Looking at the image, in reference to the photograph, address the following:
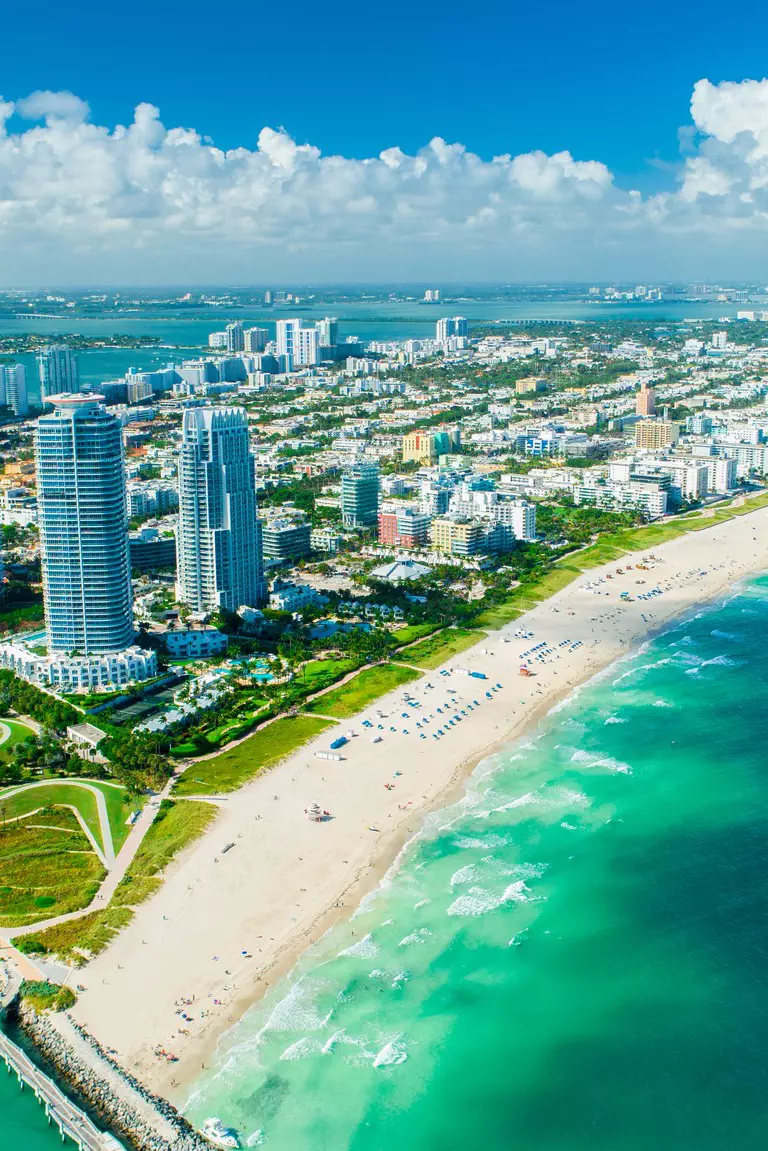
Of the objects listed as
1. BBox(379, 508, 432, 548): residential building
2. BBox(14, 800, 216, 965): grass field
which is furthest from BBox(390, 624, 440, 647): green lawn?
BBox(14, 800, 216, 965): grass field

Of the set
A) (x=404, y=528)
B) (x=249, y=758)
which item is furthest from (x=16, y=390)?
(x=249, y=758)

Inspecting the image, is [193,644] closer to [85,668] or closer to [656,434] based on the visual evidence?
[85,668]

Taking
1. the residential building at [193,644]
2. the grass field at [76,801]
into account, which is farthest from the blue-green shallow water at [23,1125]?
the residential building at [193,644]

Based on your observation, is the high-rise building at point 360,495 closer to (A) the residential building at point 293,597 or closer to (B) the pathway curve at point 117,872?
(A) the residential building at point 293,597

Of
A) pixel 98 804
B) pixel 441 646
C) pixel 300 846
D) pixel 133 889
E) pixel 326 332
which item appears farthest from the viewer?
pixel 326 332

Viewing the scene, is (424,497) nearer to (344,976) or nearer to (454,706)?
(454,706)

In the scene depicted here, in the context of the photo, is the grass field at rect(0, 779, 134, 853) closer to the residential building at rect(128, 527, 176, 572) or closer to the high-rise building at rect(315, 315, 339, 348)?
the residential building at rect(128, 527, 176, 572)

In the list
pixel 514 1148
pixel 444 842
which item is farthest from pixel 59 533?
pixel 514 1148
